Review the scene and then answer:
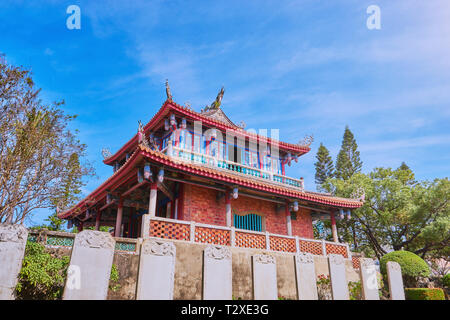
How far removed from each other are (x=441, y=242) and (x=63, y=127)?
22214 mm

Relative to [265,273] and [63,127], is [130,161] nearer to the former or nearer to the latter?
[63,127]

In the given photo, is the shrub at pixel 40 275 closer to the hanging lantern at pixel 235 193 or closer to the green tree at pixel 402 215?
the hanging lantern at pixel 235 193

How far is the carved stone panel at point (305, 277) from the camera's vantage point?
7098 mm

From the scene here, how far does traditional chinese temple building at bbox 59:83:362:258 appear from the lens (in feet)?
36.8

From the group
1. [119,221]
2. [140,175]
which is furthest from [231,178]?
[119,221]

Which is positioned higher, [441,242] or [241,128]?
[241,128]

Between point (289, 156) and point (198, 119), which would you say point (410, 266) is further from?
point (198, 119)

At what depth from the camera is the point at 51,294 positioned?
7.49m

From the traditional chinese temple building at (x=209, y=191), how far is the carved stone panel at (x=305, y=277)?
13.1ft

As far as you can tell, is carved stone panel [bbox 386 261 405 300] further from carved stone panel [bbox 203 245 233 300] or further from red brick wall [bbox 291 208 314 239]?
red brick wall [bbox 291 208 314 239]

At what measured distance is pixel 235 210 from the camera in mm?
14453

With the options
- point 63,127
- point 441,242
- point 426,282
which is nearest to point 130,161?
point 63,127

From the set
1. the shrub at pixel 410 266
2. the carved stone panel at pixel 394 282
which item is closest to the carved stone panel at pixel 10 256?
the carved stone panel at pixel 394 282

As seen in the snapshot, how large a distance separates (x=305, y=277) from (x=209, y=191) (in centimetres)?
720
